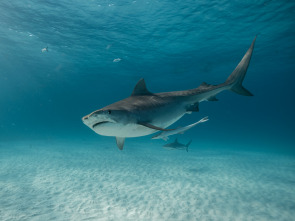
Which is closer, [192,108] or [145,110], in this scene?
[145,110]

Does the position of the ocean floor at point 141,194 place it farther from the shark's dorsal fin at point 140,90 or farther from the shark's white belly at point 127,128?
the shark's dorsal fin at point 140,90

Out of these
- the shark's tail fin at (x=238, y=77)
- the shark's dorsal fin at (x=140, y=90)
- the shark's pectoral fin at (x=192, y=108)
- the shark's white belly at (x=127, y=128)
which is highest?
the shark's tail fin at (x=238, y=77)

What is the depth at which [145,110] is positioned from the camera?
11.1 feet

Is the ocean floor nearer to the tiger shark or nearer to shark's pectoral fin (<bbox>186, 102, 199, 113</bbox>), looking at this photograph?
the tiger shark

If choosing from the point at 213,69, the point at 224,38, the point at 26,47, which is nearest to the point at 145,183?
the point at 224,38

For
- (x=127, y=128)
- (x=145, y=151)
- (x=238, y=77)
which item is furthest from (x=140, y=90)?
(x=145, y=151)

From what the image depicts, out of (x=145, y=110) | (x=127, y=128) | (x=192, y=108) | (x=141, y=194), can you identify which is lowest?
(x=141, y=194)

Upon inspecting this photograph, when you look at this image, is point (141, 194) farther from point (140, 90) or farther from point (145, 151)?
point (145, 151)

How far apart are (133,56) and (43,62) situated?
1639 cm

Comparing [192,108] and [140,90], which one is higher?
[140,90]

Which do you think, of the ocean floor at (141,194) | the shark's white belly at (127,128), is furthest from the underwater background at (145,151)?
the shark's white belly at (127,128)

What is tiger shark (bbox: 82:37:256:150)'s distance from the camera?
9.12 feet

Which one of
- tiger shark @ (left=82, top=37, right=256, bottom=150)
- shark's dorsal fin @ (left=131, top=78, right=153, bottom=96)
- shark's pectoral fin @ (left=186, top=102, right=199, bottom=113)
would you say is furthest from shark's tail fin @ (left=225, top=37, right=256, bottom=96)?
shark's dorsal fin @ (left=131, top=78, right=153, bottom=96)

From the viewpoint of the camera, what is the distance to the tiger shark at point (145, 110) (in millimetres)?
2779
